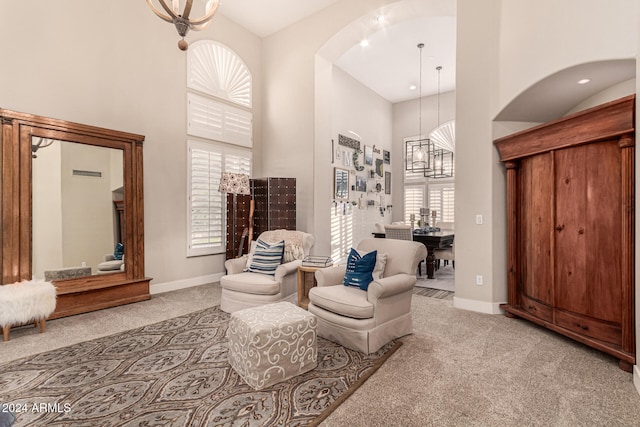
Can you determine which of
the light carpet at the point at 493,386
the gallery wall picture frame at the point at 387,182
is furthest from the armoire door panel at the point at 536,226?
the gallery wall picture frame at the point at 387,182

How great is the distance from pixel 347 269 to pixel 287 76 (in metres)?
4.35

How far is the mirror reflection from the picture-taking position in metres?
3.70

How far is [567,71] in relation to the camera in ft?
9.54

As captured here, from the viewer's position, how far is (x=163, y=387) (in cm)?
220

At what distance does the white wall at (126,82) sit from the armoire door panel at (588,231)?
16.6 feet

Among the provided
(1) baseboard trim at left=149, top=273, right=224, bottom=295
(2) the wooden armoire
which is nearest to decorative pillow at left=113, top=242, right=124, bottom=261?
(1) baseboard trim at left=149, top=273, right=224, bottom=295

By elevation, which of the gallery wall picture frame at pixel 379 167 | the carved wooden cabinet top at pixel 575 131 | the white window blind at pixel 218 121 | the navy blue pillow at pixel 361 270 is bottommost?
the navy blue pillow at pixel 361 270

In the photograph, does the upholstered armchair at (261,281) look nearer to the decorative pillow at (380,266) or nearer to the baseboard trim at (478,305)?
the decorative pillow at (380,266)

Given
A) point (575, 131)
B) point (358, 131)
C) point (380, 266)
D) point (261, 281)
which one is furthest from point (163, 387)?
point (358, 131)

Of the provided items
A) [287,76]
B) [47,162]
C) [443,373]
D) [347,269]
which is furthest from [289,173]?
[443,373]

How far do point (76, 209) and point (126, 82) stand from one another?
194 centimetres

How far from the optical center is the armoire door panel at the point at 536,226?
3.23 m

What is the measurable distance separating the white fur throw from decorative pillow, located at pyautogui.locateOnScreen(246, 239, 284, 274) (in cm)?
209

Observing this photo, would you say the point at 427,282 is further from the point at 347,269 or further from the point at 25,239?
the point at 25,239
